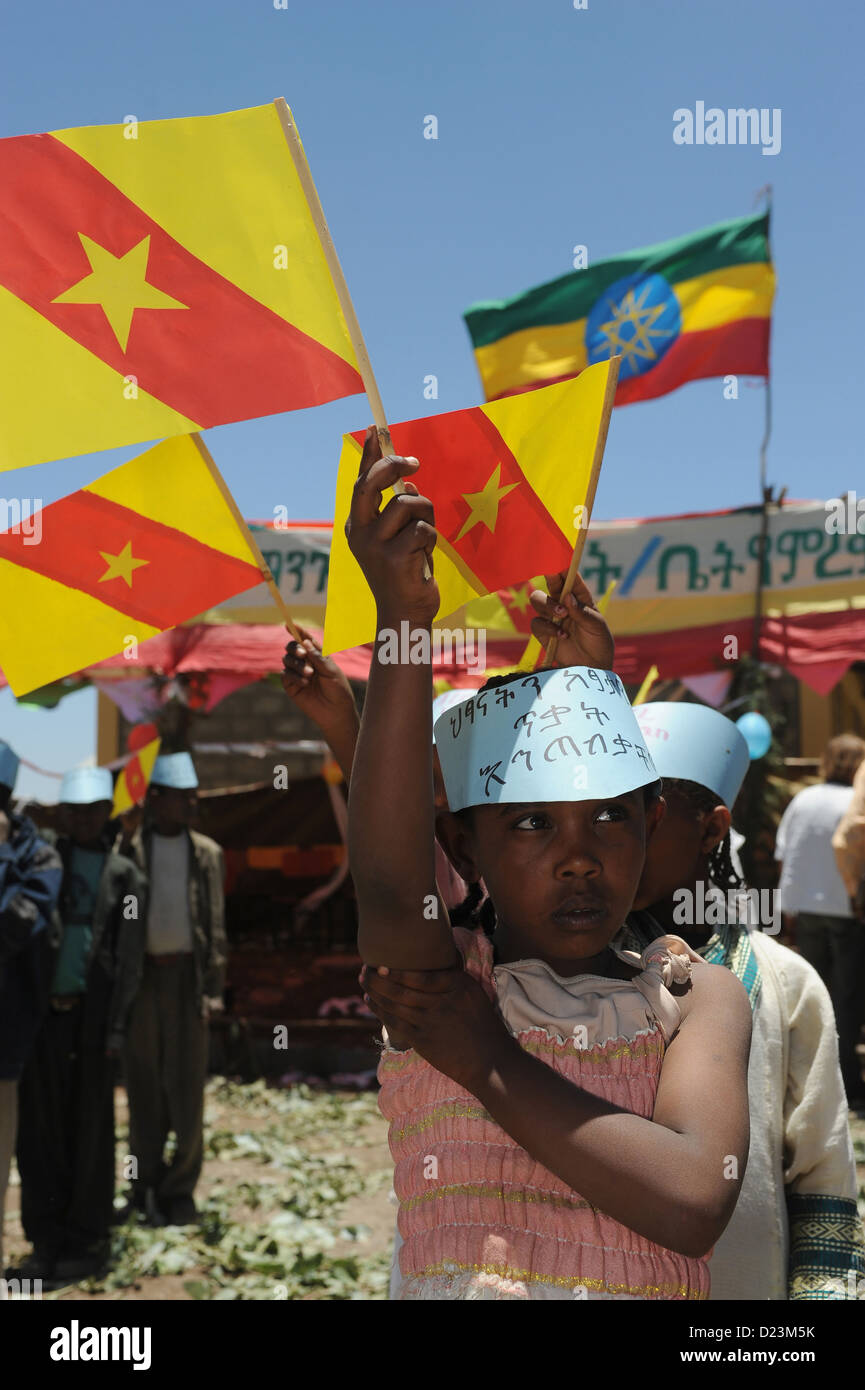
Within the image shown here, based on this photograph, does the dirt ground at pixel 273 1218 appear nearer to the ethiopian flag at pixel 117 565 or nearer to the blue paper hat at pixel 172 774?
Result: the blue paper hat at pixel 172 774

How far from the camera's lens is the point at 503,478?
2066mm

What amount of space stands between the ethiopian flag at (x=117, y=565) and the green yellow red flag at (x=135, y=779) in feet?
11.7

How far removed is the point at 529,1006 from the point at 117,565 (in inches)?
52.3

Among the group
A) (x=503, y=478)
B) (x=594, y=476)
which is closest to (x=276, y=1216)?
(x=503, y=478)

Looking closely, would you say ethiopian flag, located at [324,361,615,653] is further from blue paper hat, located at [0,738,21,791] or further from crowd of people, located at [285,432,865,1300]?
blue paper hat, located at [0,738,21,791]

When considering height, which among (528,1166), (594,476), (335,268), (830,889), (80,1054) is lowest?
(80,1054)

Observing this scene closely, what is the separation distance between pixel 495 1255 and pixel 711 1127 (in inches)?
11.7

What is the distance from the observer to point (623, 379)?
30.8 feet

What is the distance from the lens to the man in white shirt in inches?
284

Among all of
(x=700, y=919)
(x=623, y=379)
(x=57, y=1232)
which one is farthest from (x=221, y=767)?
(x=700, y=919)

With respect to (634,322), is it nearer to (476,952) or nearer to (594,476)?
(594,476)

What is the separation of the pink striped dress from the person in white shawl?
58cm

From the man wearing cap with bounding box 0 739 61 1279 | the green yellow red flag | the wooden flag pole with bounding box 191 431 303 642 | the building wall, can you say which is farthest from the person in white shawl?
the building wall
